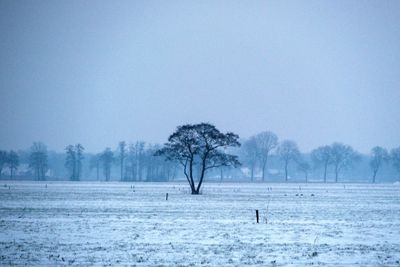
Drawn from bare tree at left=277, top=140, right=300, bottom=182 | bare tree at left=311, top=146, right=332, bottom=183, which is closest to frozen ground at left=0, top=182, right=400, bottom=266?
bare tree at left=311, top=146, right=332, bottom=183

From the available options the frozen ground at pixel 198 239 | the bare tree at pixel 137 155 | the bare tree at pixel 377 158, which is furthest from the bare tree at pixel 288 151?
the frozen ground at pixel 198 239

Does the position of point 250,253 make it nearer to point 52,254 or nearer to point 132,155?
point 52,254

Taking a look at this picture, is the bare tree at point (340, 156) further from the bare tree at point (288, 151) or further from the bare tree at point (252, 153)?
the bare tree at point (252, 153)

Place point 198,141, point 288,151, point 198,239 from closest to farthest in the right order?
point 198,239 < point 198,141 < point 288,151

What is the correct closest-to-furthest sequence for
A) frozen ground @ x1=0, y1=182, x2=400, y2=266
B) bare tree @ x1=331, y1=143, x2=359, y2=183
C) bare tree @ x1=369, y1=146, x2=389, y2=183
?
frozen ground @ x1=0, y1=182, x2=400, y2=266 → bare tree @ x1=369, y1=146, x2=389, y2=183 → bare tree @ x1=331, y1=143, x2=359, y2=183

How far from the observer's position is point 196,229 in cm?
2708

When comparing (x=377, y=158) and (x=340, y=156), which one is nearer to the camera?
(x=377, y=158)

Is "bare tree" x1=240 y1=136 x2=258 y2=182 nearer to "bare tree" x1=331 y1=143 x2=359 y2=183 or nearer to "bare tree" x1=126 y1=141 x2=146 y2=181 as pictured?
"bare tree" x1=331 y1=143 x2=359 y2=183

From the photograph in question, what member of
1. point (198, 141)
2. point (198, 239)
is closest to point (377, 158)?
point (198, 141)

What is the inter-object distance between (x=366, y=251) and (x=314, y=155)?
168m

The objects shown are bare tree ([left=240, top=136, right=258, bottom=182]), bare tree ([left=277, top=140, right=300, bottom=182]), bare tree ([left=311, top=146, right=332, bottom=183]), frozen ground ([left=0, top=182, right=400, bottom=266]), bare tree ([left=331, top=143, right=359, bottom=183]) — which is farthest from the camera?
bare tree ([left=277, top=140, right=300, bottom=182])

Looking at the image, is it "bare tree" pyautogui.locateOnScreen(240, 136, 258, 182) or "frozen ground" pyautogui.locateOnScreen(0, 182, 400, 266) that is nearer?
"frozen ground" pyautogui.locateOnScreen(0, 182, 400, 266)

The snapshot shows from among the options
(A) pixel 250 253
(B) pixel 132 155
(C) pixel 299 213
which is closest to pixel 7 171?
(B) pixel 132 155

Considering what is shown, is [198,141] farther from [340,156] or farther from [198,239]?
[340,156]
